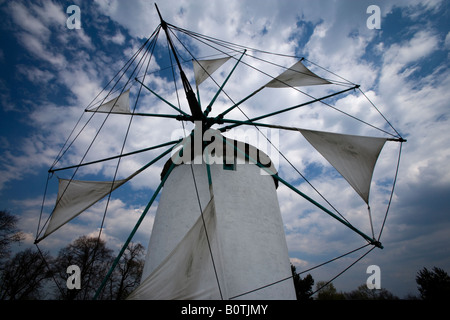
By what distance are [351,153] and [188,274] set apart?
5519 mm

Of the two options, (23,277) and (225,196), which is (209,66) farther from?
(23,277)

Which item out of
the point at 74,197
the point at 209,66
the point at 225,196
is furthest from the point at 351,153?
the point at 74,197

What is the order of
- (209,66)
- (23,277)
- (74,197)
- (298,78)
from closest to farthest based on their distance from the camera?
(74,197) < (298,78) < (209,66) < (23,277)

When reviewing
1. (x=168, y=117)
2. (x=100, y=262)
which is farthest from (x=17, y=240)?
(x=168, y=117)

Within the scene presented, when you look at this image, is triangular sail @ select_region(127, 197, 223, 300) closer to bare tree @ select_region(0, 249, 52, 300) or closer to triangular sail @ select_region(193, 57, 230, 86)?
triangular sail @ select_region(193, 57, 230, 86)

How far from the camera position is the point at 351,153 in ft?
21.0

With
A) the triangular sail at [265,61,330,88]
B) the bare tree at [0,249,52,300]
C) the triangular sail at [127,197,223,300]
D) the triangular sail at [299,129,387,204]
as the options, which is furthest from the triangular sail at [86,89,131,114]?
the bare tree at [0,249,52,300]

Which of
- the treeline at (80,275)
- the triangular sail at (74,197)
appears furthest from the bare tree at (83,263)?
the triangular sail at (74,197)

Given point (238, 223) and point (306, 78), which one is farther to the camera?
point (306, 78)

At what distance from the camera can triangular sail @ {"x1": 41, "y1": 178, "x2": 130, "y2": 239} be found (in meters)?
6.60

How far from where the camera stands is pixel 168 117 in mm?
7184

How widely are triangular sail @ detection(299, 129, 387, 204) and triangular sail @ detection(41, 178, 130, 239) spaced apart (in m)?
Answer: 6.05

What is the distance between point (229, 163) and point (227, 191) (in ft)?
3.31
